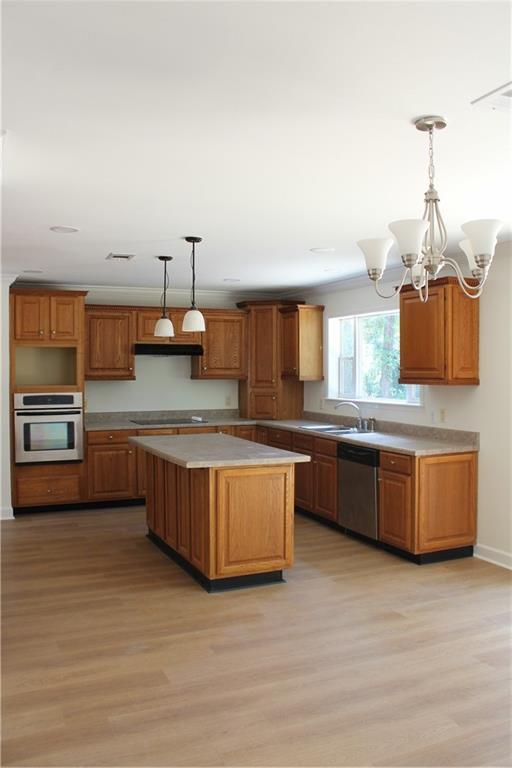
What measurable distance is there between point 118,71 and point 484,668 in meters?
3.07

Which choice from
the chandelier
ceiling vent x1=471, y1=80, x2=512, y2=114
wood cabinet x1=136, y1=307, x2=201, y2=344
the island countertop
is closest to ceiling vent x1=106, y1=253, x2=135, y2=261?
the island countertop

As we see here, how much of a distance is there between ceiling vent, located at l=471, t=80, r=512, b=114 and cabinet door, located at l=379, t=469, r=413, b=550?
10.1 ft

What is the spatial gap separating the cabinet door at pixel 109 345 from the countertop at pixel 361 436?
58 centimetres

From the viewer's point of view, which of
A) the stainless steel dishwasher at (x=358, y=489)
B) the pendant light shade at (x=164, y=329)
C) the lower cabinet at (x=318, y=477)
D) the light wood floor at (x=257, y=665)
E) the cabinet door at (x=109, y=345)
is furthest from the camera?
the cabinet door at (x=109, y=345)

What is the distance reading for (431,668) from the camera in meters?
3.19

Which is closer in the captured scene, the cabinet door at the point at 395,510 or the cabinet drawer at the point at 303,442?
the cabinet door at the point at 395,510

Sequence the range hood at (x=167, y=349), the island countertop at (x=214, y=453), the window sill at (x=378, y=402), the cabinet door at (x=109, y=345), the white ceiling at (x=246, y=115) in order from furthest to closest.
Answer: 1. the range hood at (x=167, y=349)
2. the cabinet door at (x=109, y=345)
3. the window sill at (x=378, y=402)
4. the island countertop at (x=214, y=453)
5. the white ceiling at (x=246, y=115)

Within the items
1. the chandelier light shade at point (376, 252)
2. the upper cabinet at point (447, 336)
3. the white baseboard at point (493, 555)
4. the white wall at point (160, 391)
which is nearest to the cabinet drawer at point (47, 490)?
the white wall at point (160, 391)

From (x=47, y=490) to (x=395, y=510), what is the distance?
3.56 meters

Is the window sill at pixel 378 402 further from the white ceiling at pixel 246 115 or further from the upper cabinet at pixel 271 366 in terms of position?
the white ceiling at pixel 246 115

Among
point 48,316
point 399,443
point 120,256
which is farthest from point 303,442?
point 48,316

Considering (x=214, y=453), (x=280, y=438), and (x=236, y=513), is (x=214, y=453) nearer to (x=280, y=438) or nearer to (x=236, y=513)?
(x=236, y=513)

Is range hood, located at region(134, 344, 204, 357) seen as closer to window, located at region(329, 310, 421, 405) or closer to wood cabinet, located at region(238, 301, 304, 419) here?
wood cabinet, located at region(238, 301, 304, 419)

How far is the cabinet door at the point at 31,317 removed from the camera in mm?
6504
